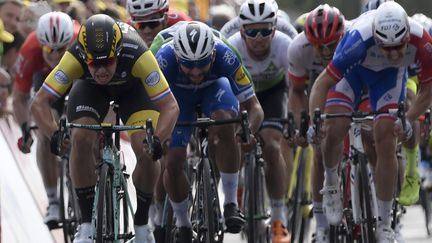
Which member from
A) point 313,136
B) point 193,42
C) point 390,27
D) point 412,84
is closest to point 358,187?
point 313,136

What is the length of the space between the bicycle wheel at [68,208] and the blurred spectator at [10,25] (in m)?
2.79

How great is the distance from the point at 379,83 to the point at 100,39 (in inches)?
114

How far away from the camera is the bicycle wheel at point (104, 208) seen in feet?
35.7

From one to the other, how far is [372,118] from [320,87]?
1.59 ft

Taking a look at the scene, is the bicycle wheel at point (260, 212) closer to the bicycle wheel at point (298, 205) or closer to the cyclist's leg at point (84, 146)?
the bicycle wheel at point (298, 205)

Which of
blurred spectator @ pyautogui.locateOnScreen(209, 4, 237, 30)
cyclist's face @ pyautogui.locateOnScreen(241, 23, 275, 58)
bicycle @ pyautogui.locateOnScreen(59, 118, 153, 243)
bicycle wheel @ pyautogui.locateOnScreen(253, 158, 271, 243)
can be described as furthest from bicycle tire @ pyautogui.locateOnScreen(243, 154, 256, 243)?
blurred spectator @ pyautogui.locateOnScreen(209, 4, 237, 30)

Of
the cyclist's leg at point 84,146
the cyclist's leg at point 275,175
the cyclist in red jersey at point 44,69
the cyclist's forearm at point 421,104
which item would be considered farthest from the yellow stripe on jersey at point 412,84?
the cyclist's leg at point 84,146

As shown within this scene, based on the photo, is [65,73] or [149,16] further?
[149,16]

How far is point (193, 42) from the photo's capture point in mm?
12273

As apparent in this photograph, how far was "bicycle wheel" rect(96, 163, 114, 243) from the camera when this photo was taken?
10881 millimetres

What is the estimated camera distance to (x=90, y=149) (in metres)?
11.6

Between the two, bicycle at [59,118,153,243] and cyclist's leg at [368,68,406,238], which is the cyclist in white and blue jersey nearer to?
cyclist's leg at [368,68,406,238]

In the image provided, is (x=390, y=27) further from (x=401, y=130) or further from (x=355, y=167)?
(x=355, y=167)

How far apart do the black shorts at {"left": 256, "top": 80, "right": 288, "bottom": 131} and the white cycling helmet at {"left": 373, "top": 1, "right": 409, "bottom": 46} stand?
105 inches
